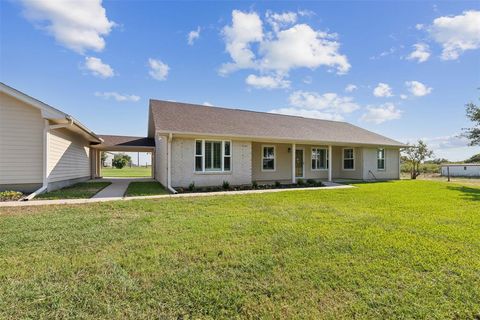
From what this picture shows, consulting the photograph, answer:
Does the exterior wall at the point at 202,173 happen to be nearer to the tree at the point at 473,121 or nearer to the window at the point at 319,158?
the window at the point at 319,158

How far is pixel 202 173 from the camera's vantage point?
12117 millimetres

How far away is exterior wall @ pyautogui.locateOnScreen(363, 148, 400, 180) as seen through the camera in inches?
692

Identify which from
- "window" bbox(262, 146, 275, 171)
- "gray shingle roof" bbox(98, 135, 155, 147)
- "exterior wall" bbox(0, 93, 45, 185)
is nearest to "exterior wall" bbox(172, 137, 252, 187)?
"window" bbox(262, 146, 275, 171)

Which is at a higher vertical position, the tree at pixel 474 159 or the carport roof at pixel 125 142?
the carport roof at pixel 125 142

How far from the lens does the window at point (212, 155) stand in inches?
479

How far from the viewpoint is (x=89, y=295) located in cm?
277

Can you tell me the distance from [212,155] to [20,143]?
25.0ft

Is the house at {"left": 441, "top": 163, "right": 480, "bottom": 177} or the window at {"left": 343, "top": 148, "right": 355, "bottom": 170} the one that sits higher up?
the window at {"left": 343, "top": 148, "right": 355, "bottom": 170}

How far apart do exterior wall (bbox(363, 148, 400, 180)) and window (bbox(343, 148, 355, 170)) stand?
2.83 ft

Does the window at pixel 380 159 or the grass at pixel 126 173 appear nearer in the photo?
the window at pixel 380 159

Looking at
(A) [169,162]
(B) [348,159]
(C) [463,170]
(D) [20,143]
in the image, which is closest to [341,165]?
(B) [348,159]

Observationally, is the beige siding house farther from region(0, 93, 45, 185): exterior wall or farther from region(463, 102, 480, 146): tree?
region(463, 102, 480, 146): tree

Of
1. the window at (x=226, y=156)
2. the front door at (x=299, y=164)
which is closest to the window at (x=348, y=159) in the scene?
the front door at (x=299, y=164)

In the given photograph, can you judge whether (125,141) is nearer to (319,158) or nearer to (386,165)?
(319,158)
